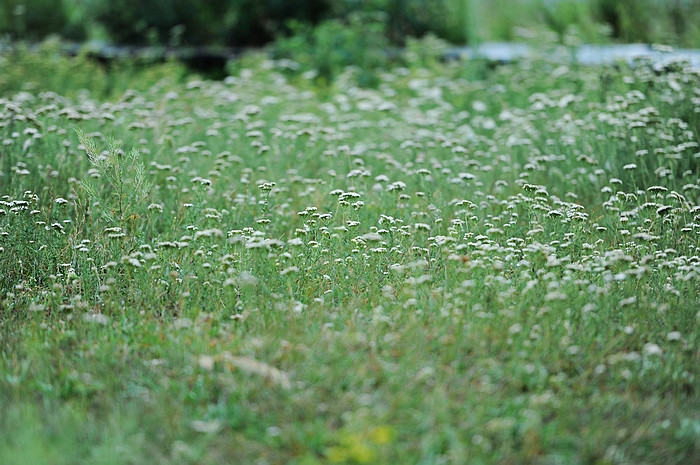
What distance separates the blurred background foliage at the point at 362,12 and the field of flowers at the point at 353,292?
187 inches

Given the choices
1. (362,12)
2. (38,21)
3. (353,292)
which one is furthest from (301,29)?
(353,292)

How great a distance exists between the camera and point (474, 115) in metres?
8.28

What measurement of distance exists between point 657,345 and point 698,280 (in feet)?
2.08

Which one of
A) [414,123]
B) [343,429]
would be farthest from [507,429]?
[414,123]

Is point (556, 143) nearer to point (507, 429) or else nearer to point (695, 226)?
point (695, 226)

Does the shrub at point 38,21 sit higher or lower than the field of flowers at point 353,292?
higher

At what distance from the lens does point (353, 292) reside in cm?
467

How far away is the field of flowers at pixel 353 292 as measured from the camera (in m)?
3.31

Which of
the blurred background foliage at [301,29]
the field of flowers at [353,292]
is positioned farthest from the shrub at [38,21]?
the field of flowers at [353,292]

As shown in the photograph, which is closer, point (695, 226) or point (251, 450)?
point (251, 450)

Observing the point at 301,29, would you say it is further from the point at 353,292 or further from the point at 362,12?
the point at 353,292

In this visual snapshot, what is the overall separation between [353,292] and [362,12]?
24.3ft

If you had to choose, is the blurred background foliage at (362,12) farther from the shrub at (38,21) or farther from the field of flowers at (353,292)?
the field of flowers at (353,292)

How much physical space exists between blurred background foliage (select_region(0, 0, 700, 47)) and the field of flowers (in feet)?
15.5
